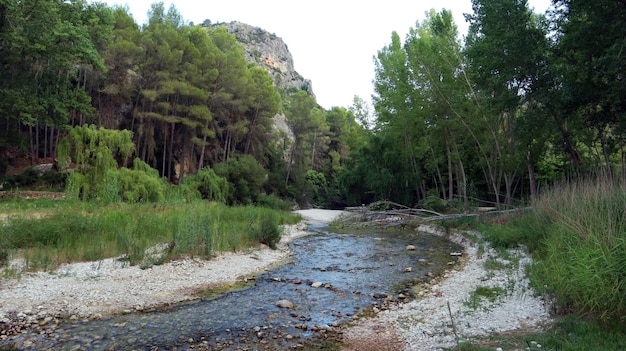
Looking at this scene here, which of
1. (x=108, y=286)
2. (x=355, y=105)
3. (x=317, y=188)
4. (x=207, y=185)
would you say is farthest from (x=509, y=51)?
(x=317, y=188)

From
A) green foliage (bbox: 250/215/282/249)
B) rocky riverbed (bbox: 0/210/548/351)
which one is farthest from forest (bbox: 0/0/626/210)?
green foliage (bbox: 250/215/282/249)

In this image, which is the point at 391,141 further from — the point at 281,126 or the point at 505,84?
the point at 281,126

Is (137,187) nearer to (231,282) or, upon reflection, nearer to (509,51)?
(231,282)

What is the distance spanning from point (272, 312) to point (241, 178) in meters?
24.4

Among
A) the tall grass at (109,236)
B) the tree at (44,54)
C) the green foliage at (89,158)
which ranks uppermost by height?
the tree at (44,54)

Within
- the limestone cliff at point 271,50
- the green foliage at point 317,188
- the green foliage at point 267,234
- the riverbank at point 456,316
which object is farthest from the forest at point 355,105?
the limestone cliff at point 271,50

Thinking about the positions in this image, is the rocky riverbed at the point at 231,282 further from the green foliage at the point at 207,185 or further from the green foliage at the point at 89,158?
the green foliage at the point at 207,185

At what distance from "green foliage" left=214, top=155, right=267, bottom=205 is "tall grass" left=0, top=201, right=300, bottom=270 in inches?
653

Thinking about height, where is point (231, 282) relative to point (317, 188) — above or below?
below

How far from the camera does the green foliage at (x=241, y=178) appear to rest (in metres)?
29.4

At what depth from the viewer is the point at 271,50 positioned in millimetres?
104062

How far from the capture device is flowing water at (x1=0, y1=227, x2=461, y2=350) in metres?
5.03

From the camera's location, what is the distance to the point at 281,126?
177 ft

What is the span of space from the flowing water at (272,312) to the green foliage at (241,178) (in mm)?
18767
